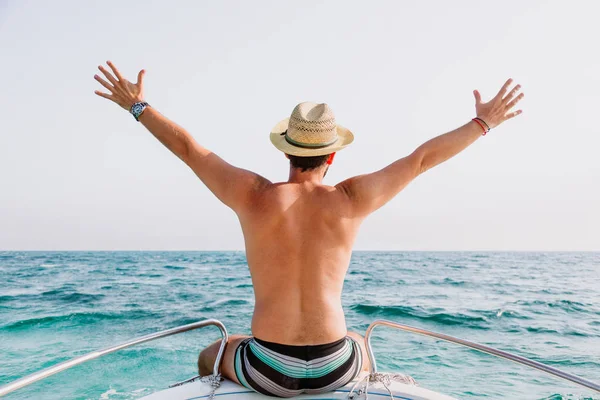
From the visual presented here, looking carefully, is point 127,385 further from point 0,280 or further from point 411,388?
point 0,280

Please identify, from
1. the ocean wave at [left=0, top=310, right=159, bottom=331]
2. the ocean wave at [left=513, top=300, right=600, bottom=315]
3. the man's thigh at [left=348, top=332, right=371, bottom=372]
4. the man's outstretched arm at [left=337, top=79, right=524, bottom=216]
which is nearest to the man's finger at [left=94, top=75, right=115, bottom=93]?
the man's outstretched arm at [left=337, top=79, right=524, bottom=216]

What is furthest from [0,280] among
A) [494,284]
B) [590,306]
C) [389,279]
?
[590,306]

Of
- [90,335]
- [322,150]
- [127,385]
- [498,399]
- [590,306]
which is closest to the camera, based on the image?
[322,150]

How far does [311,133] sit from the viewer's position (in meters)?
2.37

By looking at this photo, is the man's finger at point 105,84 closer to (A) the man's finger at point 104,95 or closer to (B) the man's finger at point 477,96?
(A) the man's finger at point 104,95

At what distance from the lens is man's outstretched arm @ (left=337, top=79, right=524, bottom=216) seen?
2295 millimetres

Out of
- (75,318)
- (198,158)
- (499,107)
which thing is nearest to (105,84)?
(198,158)

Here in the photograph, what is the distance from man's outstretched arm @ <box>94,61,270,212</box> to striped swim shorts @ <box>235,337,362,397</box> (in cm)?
70

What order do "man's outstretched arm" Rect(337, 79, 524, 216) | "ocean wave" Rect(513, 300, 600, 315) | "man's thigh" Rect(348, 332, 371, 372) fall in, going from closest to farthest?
1. "man's outstretched arm" Rect(337, 79, 524, 216)
2. "man's thigh" Rect(348, 332, 371, 372)
3. "ocean wave" Rect(513, 300, 600, 315)

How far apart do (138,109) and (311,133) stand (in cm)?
90

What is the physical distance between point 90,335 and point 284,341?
1082cm

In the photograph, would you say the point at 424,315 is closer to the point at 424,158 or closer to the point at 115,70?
the point at 424,158

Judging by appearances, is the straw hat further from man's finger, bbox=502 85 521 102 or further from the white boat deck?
the white boat deck

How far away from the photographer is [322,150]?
7.69 ft
